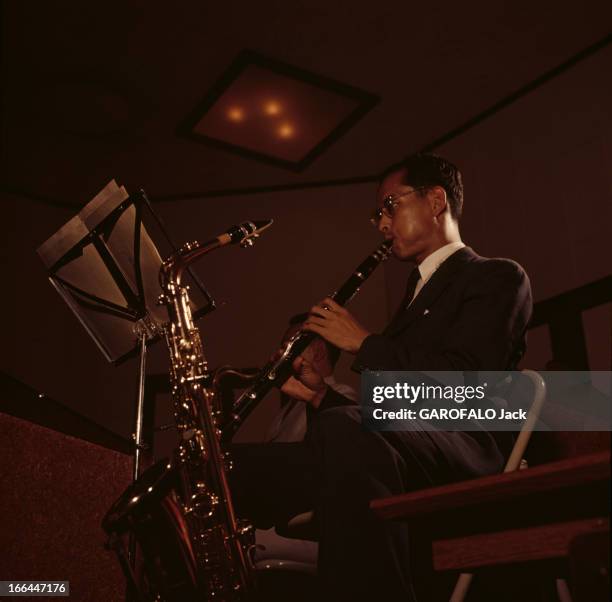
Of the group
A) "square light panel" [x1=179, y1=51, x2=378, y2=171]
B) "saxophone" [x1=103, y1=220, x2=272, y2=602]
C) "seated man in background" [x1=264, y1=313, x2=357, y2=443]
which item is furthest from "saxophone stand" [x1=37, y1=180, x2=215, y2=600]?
"square light panel" [x1=179, y1=51, x2=378, y2=171]

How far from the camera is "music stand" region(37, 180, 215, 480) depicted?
101 inches

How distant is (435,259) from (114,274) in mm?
1119

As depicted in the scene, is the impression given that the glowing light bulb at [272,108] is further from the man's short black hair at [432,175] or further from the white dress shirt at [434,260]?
the white dress shirt at [434,260]

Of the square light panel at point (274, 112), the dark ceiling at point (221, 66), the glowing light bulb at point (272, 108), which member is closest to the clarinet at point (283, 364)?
the dark ceiling at point (221, 66)

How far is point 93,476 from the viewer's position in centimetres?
272

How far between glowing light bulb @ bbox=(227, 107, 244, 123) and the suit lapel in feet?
10.1

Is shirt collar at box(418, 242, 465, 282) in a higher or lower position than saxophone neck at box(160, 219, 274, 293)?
lower

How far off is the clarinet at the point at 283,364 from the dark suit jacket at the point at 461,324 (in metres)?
0.26

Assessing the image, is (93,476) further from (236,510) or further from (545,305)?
(545,305)

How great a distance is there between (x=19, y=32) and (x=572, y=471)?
4.00 m

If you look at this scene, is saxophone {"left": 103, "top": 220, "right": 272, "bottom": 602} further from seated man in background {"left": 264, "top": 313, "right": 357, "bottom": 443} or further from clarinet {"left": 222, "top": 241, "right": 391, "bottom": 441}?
seated man in background {"left": 264, "top": 313, "right": 357, "bottom": 443}

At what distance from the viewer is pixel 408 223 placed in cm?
243

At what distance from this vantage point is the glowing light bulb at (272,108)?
4883 mm

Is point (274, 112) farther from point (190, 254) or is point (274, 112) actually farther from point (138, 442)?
point (138, 442)
